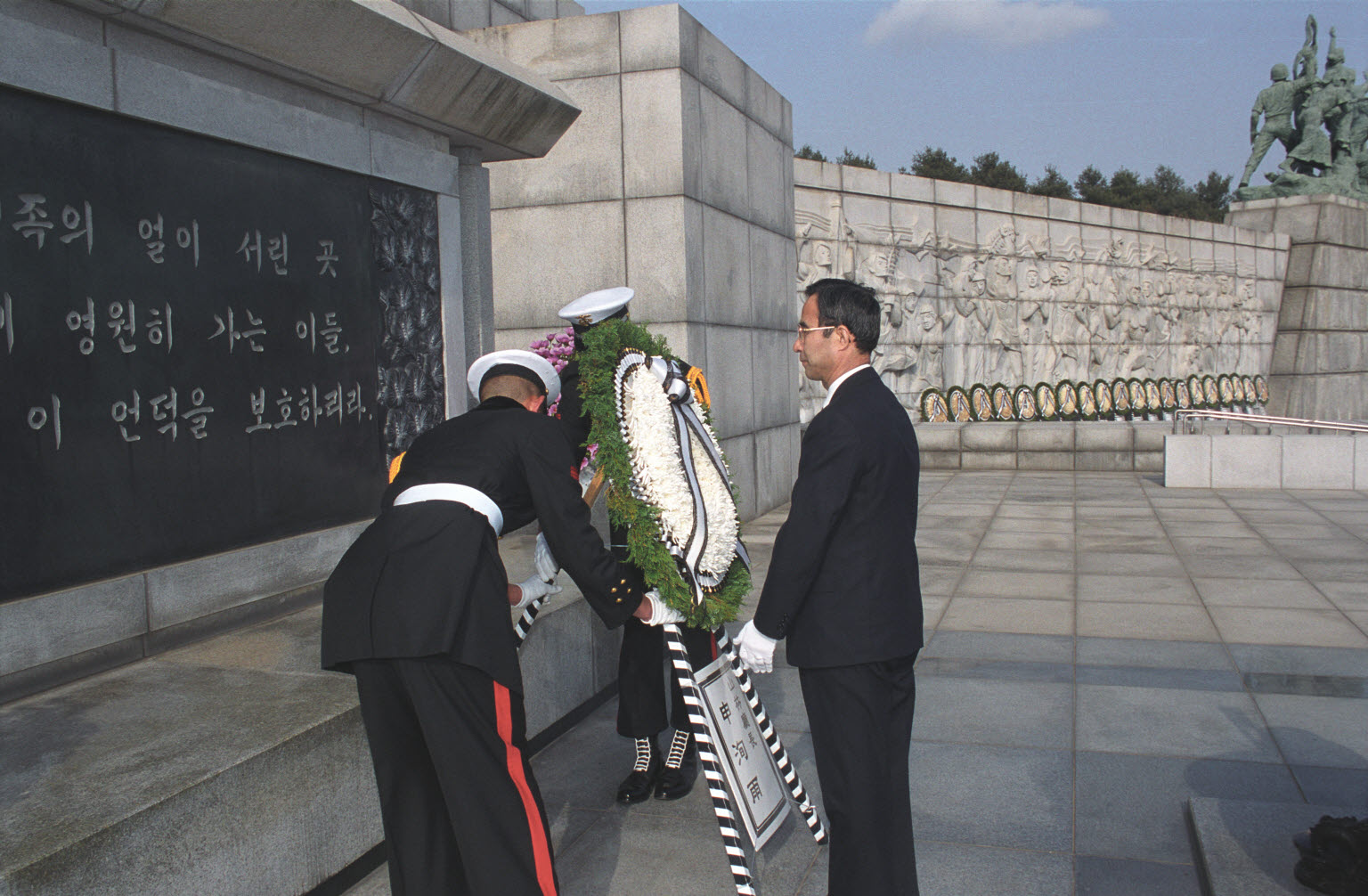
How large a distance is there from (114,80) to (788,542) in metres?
2.88

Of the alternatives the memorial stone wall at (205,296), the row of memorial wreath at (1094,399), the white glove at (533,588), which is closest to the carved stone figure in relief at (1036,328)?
the row of memorial wreath at (1094,399)

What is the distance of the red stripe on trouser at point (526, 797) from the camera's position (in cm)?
236

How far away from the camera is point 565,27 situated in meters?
8.10

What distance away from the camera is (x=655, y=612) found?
9.59ft

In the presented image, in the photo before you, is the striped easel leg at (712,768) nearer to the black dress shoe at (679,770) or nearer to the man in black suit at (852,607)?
the man in black suit at (852,607)

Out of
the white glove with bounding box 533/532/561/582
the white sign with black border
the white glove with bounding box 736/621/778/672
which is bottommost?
the white sign with black border

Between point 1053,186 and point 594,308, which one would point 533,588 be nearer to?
point 594,308

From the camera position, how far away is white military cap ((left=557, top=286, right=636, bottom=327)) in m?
3.38

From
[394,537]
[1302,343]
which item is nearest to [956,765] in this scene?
[394,537]

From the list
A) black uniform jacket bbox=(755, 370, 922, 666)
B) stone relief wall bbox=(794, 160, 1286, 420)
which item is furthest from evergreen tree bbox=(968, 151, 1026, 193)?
black uniform jacket bbox=(755, 370, 922, 666)

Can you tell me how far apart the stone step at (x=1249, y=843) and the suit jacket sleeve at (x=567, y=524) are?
1766mm

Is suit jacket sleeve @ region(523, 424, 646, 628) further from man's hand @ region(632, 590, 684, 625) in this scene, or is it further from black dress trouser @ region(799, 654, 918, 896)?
black dress trouser @ region(799, 654, 918, 896)

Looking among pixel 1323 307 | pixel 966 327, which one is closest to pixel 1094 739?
pixel 966 327

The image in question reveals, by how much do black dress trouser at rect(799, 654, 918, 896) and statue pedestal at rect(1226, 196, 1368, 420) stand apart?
28.5 meters
